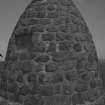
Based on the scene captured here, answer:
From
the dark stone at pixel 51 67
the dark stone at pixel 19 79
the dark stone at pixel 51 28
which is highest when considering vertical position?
the dark stone at pixel 51 28

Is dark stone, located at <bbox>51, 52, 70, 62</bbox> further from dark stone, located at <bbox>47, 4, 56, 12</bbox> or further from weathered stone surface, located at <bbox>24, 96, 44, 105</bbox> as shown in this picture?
dark stone, located at <bbox>47, 4, 56, 12</bbox>

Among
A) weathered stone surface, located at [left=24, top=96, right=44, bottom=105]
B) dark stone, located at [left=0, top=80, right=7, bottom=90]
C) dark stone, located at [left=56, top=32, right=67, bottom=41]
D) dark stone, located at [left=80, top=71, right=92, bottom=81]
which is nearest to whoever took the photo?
weathered stone surface, located at [left=24, top=96, right=44, bottom=105]

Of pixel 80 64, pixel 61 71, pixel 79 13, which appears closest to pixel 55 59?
pixel 61 71

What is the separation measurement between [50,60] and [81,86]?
1.06m

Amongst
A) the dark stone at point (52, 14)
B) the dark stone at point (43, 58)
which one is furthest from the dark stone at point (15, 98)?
the dark stone at point (52, 14)

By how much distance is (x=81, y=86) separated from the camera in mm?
5914

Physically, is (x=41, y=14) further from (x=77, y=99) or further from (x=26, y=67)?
(x=77, y=99)

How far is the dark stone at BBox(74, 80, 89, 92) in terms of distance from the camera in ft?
19.2

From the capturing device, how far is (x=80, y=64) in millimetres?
5980

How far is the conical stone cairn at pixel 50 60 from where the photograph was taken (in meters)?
5.64

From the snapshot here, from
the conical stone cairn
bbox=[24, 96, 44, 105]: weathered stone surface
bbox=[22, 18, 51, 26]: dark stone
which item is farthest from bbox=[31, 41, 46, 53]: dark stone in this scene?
bbox=[24, 96, 44, 105]: weathered stone surface

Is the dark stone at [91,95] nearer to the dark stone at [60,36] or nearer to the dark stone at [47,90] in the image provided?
the dark stone at [47,90]

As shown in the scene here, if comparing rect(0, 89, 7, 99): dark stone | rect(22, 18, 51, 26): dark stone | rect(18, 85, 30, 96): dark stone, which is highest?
rect(22, 18, 51, 26): dark stone

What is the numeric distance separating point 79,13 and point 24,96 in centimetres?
278
